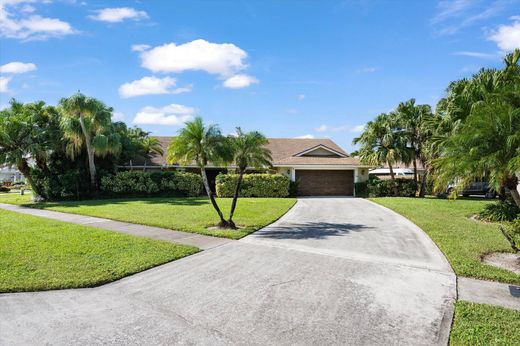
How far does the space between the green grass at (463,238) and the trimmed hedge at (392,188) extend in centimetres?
890

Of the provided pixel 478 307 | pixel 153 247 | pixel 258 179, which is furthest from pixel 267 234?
pixel 258 179

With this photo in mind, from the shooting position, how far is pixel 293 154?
31625mm

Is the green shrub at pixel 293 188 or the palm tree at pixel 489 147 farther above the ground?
the palm tree at pixel 489 147

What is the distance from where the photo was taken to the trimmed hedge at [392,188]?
26812 mm

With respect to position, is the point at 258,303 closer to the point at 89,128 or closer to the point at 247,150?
the point at 247,150

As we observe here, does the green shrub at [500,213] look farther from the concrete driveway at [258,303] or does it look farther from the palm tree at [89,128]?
the palm tree at [89,128]

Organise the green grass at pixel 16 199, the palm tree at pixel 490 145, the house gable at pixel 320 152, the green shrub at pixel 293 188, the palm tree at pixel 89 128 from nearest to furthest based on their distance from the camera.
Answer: the palm tree at pixel 490 145 → the palm tree at pixel 89 128 → the green grass at pixel 16 199 → the green shrub at pixel 293 188 → the house gable at pixel 320 152

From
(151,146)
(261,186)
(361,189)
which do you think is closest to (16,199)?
(151,146)

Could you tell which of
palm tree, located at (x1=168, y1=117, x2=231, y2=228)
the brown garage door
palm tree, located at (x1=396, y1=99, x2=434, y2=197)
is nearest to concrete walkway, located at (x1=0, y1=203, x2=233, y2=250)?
palm tree, located at (x1=168, y1=117, x2=231, y2=228)

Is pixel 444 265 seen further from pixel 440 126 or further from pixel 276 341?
pixel 440 126

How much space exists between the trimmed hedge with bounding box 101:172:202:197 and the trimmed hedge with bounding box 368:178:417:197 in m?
14.0

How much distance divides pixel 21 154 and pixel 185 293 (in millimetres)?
21919

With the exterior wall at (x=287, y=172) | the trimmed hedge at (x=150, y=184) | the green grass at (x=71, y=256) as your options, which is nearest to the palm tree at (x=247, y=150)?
the green grass at (x=71, y=256)

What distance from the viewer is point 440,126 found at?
60.8 feet
